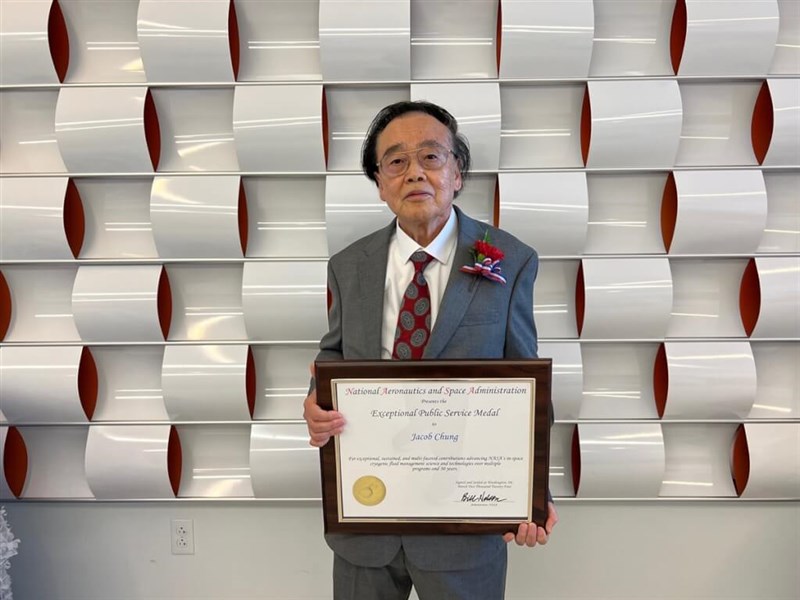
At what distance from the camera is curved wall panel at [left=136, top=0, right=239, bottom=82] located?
1.90m

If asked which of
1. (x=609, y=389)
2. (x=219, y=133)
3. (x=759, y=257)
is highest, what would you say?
(x=219, y=133)

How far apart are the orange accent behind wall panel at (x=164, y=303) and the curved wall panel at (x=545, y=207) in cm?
116

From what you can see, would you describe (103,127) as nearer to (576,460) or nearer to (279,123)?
(279,123)

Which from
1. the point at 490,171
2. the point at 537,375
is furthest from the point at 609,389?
the point at 537,375

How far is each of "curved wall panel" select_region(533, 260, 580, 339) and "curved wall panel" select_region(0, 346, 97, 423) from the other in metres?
1.59

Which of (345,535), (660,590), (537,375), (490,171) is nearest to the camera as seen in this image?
(537,375)

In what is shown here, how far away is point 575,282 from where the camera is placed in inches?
80.9

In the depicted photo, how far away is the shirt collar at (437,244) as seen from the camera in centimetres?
141

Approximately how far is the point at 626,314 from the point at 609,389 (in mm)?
286

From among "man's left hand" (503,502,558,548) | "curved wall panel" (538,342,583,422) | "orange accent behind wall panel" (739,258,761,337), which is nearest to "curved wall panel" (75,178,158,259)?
"curved wall panel" (538,342,583,422)

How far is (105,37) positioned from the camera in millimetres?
2047

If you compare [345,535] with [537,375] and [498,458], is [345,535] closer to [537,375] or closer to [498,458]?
[498,458]

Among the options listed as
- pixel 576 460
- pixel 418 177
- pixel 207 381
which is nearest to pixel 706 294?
pixel 576 460

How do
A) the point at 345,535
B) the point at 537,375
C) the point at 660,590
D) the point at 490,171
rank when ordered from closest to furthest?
the point at 537,375
the point at 345,535
the point at 490,171
the point at 660,590
